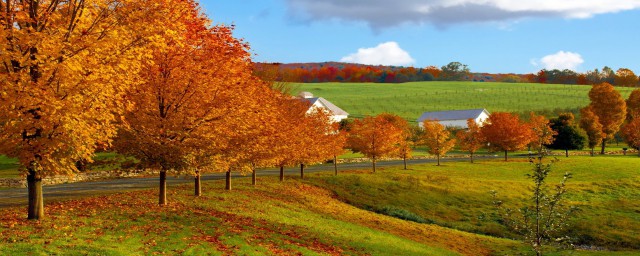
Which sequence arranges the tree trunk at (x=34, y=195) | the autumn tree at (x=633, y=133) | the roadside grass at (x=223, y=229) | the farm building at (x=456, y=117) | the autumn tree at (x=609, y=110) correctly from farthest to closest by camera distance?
1. the farm building at (x=456, y=117)
2. the autumn tree at (x=609, y=110)
3. the autumn tree at (x=633, y=133)
4. the tree trunk at (x=34, y=195)
5. the roadside grass at (x=223, y=229)

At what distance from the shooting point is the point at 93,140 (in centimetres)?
1961

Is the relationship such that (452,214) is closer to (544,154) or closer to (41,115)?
(544,154)

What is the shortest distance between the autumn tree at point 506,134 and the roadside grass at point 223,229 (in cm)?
4635

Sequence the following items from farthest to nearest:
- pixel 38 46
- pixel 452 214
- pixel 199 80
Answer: pixel 452 214 → pixel 199 80 → pixel 38 46

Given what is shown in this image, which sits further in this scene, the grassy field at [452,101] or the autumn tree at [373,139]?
the grassy field at [452,101]

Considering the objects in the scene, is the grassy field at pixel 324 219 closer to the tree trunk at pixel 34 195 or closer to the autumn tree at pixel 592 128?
the tree trunk at pixel 34 195

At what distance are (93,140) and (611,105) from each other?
10549 centimetres

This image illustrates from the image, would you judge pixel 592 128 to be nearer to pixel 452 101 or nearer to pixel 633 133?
pixel 633 133

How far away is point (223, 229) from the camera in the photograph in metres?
23.7

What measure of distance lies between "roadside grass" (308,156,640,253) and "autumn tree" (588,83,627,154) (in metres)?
39.6

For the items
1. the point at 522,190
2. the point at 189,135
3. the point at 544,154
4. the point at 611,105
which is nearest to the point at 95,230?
the point at 189,135

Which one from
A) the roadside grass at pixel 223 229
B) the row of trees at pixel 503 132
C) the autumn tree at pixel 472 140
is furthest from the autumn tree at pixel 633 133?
the roadside grass at pixel 223 229

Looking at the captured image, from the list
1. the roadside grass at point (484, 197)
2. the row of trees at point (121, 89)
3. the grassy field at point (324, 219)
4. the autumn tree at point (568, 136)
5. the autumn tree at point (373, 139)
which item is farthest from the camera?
the autumn tree at point (568, 136)

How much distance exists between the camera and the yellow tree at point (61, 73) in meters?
17.9
